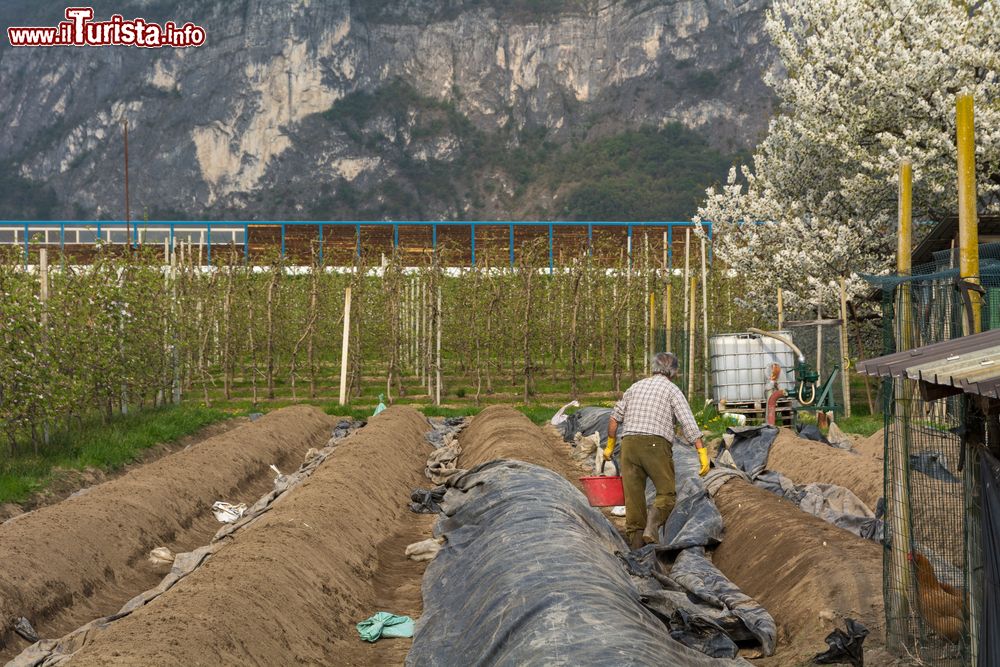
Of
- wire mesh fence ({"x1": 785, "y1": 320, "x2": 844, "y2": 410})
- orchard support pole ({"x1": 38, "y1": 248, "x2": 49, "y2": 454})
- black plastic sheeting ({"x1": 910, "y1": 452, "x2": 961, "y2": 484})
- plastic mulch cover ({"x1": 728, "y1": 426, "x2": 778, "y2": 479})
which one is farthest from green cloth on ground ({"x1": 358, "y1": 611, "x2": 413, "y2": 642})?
wire mesh fence ({"x1": 785, "y1": 320, "x2": 844, "y2": 410})

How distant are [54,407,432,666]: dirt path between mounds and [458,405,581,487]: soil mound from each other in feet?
4.61

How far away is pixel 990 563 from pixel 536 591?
7.64 ft

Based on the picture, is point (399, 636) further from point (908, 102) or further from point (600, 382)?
point (600, 382)

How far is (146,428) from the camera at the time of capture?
16.3 meters

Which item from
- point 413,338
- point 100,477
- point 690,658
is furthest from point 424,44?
point 690,658

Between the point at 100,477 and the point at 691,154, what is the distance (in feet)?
305

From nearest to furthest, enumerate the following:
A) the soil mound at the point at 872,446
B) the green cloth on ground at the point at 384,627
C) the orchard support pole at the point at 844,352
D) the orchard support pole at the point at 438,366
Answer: the green cloth on ground at the point at 384,627 → the soil mound at the point at 872,446 → the orchard support pole at the point at 844,352 → the orchard support pole at the point at 438,366

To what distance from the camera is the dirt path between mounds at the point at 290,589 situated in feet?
18.7

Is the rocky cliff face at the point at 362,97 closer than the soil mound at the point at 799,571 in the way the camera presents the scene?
No

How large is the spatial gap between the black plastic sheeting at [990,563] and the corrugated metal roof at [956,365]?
402 mm

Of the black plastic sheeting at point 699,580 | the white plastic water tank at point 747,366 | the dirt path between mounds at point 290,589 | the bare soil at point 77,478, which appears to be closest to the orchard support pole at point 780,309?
the white plastic water tank at point 747,366

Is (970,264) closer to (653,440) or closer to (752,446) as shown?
(653,440)

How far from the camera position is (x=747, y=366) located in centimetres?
1784

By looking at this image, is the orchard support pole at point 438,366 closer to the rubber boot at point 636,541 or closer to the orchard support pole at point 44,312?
the orchard support pole at point 44,312
